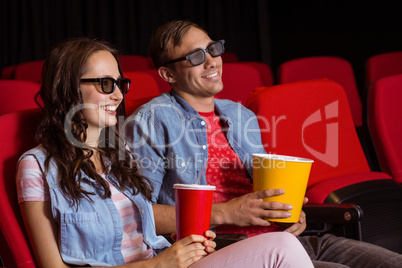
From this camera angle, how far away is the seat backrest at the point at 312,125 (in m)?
2.27

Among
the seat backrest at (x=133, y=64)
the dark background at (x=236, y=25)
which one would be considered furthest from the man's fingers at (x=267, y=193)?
the dark background at (x=236, y=25)

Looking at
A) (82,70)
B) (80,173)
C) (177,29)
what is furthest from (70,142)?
(177,29)

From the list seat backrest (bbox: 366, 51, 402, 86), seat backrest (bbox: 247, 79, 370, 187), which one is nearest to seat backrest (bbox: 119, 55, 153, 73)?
seat backrest (bbox: 366, 51, 402, 86)

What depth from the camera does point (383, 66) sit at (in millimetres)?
4102

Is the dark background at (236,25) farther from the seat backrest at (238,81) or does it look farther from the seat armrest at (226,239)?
the seat armrest at (226,239)

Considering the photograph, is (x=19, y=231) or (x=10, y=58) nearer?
(x=19, y=231)

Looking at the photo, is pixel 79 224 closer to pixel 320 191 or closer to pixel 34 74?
pixel 320 191

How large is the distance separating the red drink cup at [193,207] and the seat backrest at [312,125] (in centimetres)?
90

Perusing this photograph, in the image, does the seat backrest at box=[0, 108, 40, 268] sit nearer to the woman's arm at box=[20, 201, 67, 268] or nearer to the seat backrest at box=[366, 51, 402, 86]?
the woman's arm at box=[20, 201, 67, 268]

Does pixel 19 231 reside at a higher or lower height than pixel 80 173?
lower

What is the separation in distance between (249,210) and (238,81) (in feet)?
5.89

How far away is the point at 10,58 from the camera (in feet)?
18.1

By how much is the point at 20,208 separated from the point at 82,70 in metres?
0.39

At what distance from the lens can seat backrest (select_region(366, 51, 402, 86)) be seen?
408cm
